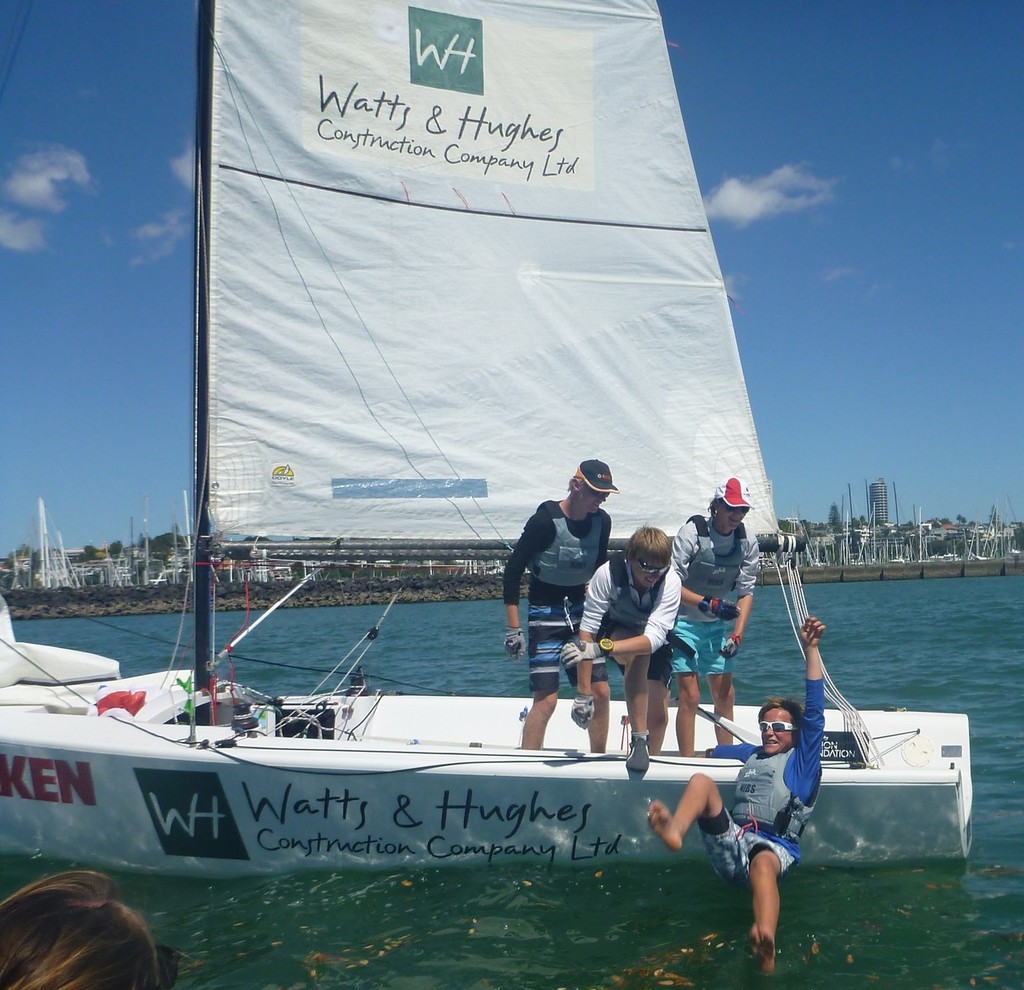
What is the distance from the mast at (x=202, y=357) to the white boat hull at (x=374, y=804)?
90cm

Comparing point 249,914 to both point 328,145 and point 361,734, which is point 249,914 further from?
point 328,145

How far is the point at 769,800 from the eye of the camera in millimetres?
3885

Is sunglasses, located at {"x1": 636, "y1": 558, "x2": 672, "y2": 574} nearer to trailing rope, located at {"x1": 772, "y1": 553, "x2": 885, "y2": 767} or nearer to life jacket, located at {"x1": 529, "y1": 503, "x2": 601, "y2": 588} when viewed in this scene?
life jacket, located at {"x1": 529, "y1": 503, "x2": 601, "y2": 588}

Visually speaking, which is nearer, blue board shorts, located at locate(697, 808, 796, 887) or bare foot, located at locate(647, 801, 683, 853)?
bare foot, located at locate(647, 801, 683, 853)

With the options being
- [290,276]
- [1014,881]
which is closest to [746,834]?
[1014,881]

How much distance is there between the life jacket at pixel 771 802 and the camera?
3877mm

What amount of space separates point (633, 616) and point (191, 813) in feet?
7.04

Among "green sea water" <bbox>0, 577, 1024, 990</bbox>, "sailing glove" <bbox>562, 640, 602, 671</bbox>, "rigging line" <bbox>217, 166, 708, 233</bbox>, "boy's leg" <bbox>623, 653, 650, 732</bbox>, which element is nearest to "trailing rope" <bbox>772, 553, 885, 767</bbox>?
"green sea water" <bbox>0, 577, 1024, 990</bbox>

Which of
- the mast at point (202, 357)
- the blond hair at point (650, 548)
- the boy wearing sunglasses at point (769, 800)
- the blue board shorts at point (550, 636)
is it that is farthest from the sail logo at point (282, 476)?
the boy wearing sunglasses at point (769, 800)

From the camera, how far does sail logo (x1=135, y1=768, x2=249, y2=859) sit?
14.0ft

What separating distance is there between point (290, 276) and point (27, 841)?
3.15m

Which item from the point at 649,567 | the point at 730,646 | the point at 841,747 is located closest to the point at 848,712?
the point at 841,747

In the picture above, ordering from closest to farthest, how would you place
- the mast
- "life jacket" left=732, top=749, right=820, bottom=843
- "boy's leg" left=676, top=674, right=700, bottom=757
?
"life jacket" left=732, top=749, right=820, bottom=843
"boy's leg" left=676, top=674, right=700, bottom=757
the mast

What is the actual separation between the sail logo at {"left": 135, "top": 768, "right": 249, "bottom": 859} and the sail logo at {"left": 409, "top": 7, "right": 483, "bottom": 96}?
4.08 m
